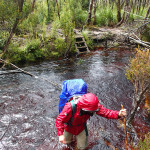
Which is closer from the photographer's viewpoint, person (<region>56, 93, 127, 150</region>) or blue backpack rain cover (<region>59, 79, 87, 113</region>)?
person (<region>56, 93, 127, 150</region>)

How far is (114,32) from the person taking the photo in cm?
1466

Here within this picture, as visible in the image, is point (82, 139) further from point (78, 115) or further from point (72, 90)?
point (72, 90)

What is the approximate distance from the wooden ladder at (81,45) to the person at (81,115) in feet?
31.5

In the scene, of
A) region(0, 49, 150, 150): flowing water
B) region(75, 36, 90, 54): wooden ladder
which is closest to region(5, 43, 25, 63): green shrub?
region(0, 49, 150, 150): flowing water

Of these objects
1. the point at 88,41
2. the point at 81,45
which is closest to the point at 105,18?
the point at 88,41

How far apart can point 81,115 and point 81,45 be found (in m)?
11.1

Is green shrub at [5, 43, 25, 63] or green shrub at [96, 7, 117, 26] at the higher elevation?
green shrub at [96, 7, 117, 26]

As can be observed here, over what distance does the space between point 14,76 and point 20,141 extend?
5.10m

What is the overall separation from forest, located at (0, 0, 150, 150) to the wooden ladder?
508 millimetres

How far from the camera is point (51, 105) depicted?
529 cm

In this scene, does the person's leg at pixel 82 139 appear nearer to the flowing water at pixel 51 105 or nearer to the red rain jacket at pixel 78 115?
the red rain jacket at pixel 78 115

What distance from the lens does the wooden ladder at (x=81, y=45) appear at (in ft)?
40.6

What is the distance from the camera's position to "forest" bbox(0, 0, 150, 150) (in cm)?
355

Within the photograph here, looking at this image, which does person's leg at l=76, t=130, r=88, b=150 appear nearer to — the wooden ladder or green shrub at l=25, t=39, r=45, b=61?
green shrub at l=25, t=39, r=45, b=61
